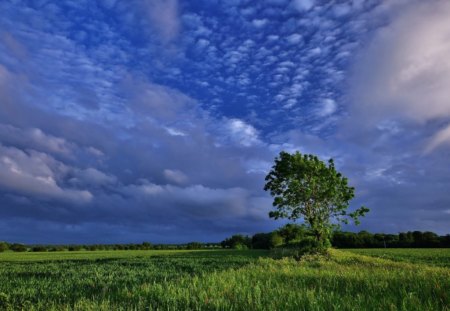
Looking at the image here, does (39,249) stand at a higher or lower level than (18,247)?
lower

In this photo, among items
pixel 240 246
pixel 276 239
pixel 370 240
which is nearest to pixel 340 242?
pixel 370 240

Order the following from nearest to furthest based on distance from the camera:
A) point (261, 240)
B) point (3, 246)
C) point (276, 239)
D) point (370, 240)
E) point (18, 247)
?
point (276, 239)
point (370, 240)
point (261, 240)
point (3, 246)
point (18, 247)

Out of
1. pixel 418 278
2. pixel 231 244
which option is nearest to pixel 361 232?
pixel 231 244

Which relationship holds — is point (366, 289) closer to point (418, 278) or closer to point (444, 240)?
point (418, 278)

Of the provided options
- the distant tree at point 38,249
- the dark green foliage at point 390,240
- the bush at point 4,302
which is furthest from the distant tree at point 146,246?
the bush at point 4,302

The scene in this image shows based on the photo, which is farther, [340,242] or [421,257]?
[340,242]

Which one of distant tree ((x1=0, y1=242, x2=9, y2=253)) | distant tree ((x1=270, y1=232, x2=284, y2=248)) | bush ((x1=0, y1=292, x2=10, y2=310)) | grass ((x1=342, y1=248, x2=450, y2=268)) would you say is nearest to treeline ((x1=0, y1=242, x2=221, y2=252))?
distant tree ((x1=0, y1=242, x2=9, y2=253))

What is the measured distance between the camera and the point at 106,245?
126m

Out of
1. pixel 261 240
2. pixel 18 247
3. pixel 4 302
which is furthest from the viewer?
pixel 18 247

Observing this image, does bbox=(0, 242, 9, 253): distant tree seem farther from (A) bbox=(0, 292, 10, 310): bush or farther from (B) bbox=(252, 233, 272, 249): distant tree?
(A) bbox=(0, 292, 10, 310): bush

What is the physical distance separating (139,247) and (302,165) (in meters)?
92.2

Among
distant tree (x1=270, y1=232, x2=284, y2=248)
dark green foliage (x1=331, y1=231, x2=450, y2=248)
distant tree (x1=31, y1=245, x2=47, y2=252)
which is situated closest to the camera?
dark green foliage (x1=331, y1=231, x2=450, y2=248)

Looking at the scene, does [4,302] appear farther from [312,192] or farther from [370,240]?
[370,240]

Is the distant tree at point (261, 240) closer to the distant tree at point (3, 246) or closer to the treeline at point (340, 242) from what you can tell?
the treeline at point (340, 242)
